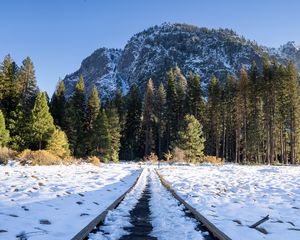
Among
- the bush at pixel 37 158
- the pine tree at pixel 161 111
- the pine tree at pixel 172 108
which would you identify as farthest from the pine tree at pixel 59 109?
the bush at pixel 37 158

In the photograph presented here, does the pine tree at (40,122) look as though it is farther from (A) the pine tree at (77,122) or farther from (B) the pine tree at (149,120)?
(B) the pine tree at (149,120)

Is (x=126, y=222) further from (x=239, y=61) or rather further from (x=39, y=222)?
(x=239, y=61)

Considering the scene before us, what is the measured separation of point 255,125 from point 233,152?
565 inches

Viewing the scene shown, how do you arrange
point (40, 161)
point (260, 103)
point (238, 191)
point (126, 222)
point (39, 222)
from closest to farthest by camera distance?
point (39, 222), point (126, 222), point (238, 191), point (40, 161), point (260, 103)

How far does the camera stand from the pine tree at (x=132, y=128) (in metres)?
82.0

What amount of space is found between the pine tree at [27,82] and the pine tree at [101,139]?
518 inches

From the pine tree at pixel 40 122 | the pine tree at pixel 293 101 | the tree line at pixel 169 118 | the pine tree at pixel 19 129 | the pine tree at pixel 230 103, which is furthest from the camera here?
the pine tree at pixel 230 103

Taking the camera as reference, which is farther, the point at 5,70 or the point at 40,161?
the point at 5,70

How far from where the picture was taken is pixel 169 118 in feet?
254

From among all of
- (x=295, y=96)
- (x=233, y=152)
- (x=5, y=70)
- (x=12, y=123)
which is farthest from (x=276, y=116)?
(x=5, y=70)

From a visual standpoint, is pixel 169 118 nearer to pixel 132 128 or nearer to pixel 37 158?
pixel 132 128

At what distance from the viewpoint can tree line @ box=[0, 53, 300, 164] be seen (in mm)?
51719

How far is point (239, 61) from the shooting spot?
19038 centimetres

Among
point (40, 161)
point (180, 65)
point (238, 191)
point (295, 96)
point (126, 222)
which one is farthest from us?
point (180, 65)
